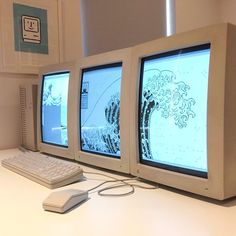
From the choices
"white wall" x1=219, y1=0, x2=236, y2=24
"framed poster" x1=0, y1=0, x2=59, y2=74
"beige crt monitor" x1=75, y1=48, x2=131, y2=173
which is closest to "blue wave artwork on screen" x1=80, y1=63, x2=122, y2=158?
"beige crt monitor" x1=75, y1=48, x2=131, y2=173

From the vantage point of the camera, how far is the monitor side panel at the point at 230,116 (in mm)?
667

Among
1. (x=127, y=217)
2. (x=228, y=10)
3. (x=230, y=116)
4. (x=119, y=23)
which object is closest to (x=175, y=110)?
(x=230, y=116)

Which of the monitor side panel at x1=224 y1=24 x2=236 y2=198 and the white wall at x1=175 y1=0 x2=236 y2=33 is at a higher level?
the white wall at x1=175 y1=0 x2=236 y2=33

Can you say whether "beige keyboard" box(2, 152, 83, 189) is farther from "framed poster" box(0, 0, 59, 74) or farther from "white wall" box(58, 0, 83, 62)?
"white wall" box(58, 0, 83, 62)

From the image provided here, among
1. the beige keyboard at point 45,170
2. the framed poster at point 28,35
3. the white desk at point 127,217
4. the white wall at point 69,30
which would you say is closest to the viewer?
the white desk at point 127,217

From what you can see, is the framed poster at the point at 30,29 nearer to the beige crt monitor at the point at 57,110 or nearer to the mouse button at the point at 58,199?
the beige crt monitor at the point at 57,110

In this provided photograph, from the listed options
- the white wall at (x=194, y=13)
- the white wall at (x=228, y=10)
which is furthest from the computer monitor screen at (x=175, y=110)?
the white wall at (x=228, y=10)

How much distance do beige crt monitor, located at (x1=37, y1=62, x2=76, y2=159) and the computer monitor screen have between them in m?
0.42

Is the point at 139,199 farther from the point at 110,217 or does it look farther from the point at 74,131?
the point at 74,131

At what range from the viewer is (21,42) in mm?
1698

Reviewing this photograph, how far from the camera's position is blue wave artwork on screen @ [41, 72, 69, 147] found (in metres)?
1.29

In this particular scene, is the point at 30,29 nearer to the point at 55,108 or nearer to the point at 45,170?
the point at 55,108

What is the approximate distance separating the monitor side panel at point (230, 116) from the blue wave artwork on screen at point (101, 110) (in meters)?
0.41

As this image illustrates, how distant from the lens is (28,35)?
1.72 meters
